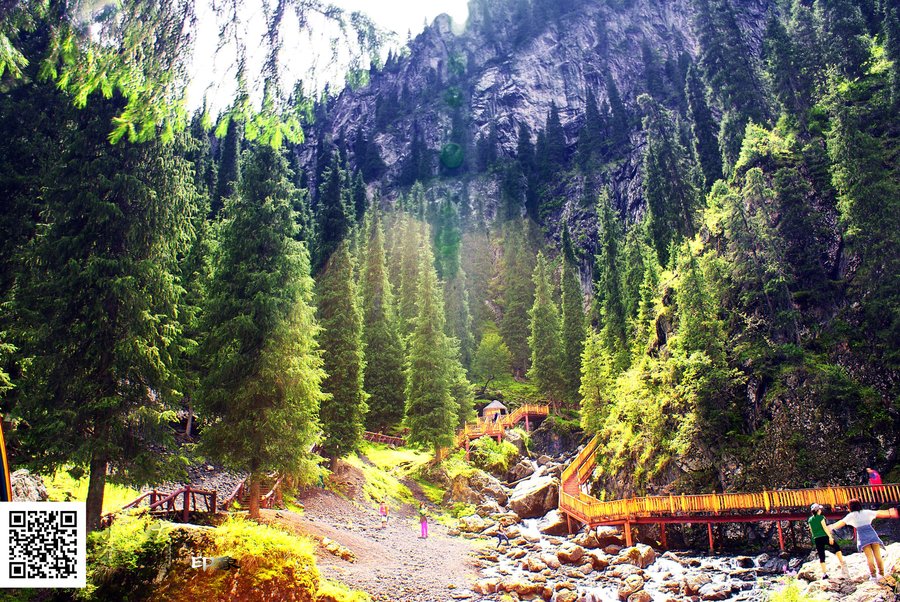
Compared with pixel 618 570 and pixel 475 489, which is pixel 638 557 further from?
pixel 475 489

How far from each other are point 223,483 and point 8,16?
22.0 meters

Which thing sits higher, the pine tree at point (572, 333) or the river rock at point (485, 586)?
the pine tree at point (572, 333)

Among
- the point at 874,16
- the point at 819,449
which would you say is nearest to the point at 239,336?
the point at 819,449

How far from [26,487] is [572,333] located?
51.6 metres

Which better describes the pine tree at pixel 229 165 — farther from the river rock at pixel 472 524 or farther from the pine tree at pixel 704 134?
the pine tree at pixel 704 134

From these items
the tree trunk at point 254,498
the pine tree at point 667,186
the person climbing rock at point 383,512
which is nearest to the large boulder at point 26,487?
the tree trunk at point 254,498

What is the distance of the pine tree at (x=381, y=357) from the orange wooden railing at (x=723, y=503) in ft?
62.9

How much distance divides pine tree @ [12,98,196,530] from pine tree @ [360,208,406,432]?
27.6 m

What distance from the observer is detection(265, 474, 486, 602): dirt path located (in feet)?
54.1

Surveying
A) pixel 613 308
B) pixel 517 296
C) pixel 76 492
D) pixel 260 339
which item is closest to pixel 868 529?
pixel 260 339

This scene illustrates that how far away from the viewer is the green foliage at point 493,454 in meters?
41.3

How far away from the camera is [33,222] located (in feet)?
61.8

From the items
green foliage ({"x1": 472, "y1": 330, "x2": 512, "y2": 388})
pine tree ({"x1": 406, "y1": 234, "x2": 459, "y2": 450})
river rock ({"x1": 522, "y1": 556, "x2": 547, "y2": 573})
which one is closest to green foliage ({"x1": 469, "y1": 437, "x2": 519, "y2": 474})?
pine tree ({"x1": 406, "y1": 234, "x2": 459, "y2": 450})

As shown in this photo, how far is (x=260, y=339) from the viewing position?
20812 millimetres
